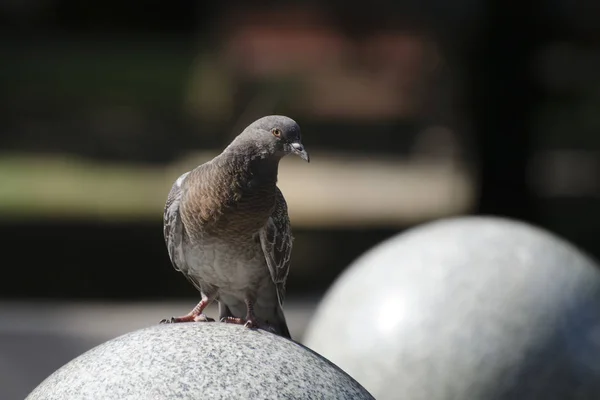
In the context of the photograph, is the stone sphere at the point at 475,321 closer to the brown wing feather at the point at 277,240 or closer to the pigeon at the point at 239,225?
the pigeon at the point at 239,225

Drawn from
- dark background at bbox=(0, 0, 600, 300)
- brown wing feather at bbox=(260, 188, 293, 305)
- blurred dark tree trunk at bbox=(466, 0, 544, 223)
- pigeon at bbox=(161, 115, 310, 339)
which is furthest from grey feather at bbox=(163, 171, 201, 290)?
blurred dark tree trunk at bbox=(466, 0, 544, 223)

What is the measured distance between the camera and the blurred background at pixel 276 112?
13445 mm

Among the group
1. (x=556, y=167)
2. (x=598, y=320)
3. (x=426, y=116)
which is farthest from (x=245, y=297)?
(x=556, y=167)

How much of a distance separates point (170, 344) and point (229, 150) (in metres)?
0.97

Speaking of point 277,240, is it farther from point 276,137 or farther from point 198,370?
point 198,370

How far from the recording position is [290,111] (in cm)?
1986

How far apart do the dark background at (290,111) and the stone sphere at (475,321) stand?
250 inches

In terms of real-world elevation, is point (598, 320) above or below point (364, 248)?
above

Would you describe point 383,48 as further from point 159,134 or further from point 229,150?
point 229,150

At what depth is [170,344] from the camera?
3.92 m

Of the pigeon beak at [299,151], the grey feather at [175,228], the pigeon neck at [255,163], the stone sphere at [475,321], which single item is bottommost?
the stone sphere at [475,321]

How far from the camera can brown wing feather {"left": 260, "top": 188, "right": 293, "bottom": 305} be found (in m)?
4.65

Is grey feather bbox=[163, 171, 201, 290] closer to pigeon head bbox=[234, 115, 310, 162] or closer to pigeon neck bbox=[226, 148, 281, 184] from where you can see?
pigeon neck bbox=[226, 148, 281, 184]

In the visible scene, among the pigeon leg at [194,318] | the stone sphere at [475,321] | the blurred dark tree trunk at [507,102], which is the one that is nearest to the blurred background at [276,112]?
the blurred dark tree trunk at [507,102]
